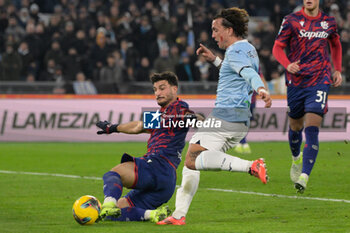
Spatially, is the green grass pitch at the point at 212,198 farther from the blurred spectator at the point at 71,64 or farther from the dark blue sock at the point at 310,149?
the blurred spectator at the point at 71,64

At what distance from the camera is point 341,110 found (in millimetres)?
17812

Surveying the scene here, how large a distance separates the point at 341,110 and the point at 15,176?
8.66 m

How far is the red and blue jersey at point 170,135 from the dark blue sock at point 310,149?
2128 millimetres

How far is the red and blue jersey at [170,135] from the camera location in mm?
7371

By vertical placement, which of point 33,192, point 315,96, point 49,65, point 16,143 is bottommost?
point 16,143

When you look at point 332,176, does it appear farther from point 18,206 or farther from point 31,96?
point 31,96

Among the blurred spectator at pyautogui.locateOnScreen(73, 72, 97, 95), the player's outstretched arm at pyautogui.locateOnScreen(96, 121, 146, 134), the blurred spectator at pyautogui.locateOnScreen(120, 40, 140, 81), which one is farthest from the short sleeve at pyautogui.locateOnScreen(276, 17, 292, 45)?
the blurred spectator at pyautogui.locateOnScreen(120, 40, 140, 81)

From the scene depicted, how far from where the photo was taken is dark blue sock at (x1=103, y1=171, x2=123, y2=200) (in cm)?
697

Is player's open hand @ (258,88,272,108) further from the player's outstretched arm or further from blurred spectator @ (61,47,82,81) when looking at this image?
blurred spectator @ (61,47,82,81)

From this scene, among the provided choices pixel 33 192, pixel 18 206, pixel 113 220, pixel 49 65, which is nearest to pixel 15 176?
pixel 33 192

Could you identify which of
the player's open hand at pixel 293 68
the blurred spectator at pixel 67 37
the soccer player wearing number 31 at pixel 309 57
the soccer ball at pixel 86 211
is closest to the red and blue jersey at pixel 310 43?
the soccer player wearing number 31 at pixel 309 57

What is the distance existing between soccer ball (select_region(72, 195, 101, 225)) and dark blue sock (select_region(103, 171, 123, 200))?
0.27m

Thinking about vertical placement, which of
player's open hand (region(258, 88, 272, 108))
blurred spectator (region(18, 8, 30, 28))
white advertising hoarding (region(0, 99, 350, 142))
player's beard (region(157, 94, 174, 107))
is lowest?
white advertising hoarding (region(0, 99, 350, 142))

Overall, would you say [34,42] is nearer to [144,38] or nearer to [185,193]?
[144,38]
